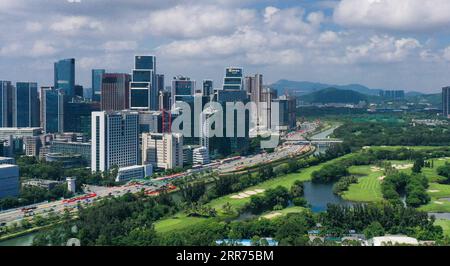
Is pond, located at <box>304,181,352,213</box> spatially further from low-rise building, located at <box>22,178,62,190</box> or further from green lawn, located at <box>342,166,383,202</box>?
low-rise building, located at <box>22,178,62,190</box>

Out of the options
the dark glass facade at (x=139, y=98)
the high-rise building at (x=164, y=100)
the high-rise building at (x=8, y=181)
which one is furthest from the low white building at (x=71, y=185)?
the high-rise building at (x=164, y=100)

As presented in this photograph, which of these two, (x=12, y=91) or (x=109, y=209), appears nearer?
(x=109, y=209)

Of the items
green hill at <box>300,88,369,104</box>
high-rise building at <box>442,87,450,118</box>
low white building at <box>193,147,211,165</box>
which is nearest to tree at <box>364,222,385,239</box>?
low white building at <box>193,147,211,165</box>

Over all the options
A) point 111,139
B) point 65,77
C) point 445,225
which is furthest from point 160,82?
point 445,225

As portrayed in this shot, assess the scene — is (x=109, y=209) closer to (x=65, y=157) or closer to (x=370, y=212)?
(x=370, y=212)

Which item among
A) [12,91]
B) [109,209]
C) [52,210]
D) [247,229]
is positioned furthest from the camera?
[12,91]
